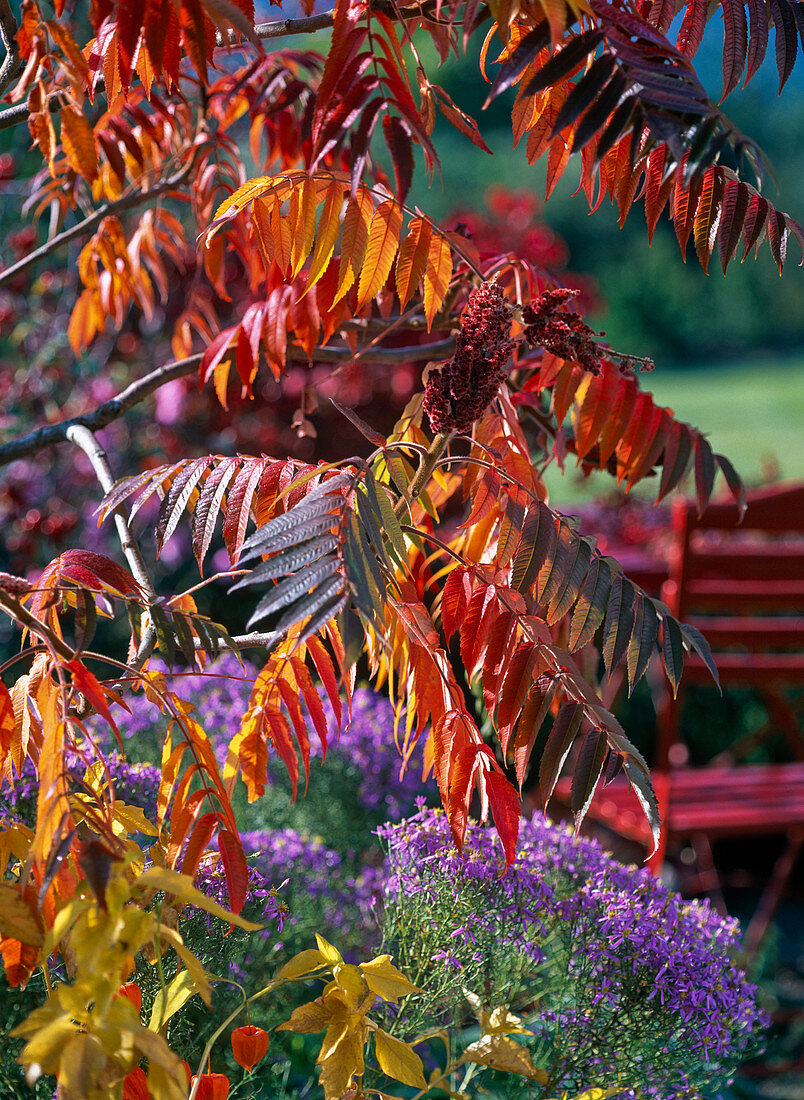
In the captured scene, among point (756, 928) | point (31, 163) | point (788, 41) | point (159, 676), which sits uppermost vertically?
point (788, 41)

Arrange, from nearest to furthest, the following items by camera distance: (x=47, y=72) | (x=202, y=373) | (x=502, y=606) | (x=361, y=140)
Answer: (x=361, y=140)
(x=502, y=606)
(x=47, y=72)
(x=202, y=373)

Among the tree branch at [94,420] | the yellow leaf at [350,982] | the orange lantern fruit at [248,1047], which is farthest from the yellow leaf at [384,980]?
the tree branch at [94,420]

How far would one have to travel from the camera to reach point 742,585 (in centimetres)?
330

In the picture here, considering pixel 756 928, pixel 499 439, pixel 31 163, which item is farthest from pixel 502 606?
pixel 31 163

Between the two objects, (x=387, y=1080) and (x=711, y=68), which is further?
(x=711, y=68)

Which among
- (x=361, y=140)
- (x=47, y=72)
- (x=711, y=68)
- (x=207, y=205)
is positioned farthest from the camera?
(x=711, y=68)

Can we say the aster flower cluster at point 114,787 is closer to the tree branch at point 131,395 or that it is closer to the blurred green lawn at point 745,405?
the tree branch at point 131,395

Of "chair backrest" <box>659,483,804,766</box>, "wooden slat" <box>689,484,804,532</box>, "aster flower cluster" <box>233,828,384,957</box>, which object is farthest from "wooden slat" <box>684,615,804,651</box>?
"aster flower cluster" <box>233,828,384,957</box>

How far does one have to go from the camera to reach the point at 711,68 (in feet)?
71.0

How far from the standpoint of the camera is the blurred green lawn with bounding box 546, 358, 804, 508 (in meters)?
14.9

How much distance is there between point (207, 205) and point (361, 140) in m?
1.00

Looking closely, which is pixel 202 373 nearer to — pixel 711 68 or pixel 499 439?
pixel 499 439

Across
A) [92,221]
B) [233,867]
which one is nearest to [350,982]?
[233,867]

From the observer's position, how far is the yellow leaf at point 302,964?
3.32 feet
